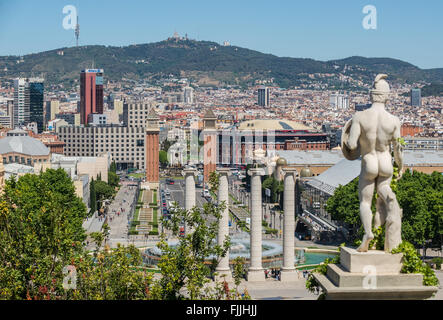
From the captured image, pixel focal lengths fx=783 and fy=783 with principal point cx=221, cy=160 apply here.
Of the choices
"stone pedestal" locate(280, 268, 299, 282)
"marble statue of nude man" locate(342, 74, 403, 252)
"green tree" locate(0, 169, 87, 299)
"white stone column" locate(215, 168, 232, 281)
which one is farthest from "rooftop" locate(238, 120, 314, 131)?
"marble statue of nude man" locate(342, 74, 403, 252)

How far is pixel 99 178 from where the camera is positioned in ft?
289

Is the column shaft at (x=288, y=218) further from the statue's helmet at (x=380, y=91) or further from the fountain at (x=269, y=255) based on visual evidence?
the statue's helmet at (x=380, y=91)

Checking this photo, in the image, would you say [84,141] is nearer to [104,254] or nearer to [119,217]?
[119,217]

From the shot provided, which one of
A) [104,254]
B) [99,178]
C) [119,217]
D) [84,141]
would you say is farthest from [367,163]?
[84,141]

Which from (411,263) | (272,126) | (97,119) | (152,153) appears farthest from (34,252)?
(97,119)

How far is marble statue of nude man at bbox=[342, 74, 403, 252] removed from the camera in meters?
12.0

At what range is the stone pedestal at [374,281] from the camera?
1134 cm

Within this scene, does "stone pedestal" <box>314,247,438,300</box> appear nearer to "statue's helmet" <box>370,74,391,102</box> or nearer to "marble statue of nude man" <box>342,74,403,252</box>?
"marble statue of nude man" <box>342,74,403,252</box>

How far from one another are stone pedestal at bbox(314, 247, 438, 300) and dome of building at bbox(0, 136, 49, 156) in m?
83.8

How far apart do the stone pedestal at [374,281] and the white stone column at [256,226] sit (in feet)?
86.7

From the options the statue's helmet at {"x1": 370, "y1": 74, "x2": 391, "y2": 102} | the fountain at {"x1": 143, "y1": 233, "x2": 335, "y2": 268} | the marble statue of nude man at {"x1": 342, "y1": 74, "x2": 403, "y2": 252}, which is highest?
the statue's helmet at {"x1": 370, "y1": 74, "x2": 391, "y2": 102}

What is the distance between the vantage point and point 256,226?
38.3m

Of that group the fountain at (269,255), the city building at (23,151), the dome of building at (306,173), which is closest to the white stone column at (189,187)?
the fountain at (269,255)
